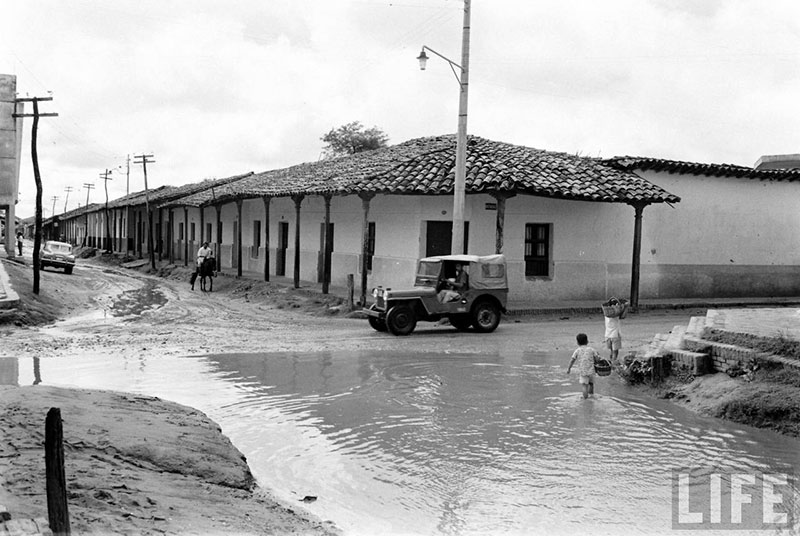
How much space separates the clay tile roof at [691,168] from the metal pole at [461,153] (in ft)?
21.5

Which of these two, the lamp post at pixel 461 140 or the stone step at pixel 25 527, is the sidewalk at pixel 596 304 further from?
the stone step at pixel 25 527

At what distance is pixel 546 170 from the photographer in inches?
792

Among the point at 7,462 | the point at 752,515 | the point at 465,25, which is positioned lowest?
the point at 752,515

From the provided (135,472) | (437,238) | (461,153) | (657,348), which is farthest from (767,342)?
(437,238)

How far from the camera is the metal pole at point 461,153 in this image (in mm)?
16625

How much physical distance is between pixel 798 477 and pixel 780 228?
19330 millimetres

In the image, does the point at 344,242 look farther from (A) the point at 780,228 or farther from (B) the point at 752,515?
(B) the point at 752,515

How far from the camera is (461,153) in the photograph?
666 inches

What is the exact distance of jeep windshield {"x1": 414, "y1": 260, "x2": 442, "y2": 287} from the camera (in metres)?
15.3

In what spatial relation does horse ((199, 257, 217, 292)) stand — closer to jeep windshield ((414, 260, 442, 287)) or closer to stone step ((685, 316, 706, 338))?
jeep windshield ((414, 260, 442, 287))

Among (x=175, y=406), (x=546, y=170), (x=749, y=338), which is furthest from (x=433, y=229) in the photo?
(x=175, y=406)

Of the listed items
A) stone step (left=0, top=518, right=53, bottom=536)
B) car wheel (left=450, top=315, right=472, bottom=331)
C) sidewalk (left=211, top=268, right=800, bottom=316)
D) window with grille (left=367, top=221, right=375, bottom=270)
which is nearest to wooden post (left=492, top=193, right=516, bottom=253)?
sidewalk (left=211, top=268, right=800, bottom=316)

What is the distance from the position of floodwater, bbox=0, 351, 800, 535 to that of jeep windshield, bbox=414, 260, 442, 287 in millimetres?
3216

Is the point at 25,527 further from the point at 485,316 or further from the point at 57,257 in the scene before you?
the point at 57,257
